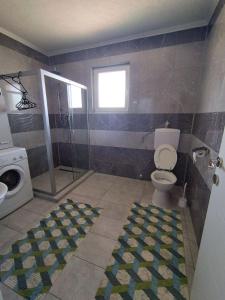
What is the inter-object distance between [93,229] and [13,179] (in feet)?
4.19

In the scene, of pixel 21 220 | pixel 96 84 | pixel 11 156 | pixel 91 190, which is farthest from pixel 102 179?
pixel 96 84

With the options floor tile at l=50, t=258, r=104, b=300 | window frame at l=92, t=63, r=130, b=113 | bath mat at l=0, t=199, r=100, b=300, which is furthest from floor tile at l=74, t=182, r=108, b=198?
window frame at l=92, t=63, r=130, b=113

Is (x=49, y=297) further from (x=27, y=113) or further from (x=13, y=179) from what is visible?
(x=27, y=113)

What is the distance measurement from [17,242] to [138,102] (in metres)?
2.47

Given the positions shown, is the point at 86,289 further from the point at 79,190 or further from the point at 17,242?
the point at 79,190

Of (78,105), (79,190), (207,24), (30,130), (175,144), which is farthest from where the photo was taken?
(78,105)

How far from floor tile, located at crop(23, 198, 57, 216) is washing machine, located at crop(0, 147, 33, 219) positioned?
0.28 ft

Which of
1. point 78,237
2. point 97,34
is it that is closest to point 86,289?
point 78,237

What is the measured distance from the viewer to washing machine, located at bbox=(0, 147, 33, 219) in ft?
5.72

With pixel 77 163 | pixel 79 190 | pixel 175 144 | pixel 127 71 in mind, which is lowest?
pixel 79 190

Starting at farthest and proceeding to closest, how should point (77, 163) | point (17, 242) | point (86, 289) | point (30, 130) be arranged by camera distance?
point (77, 163) < point (30, 130) < point (17, 242) < point (86, 289)

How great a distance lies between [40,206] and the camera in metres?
2.02

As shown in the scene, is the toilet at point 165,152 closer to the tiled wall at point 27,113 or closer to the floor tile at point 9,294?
the floor tile at point 9,294

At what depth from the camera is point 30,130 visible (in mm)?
2656
